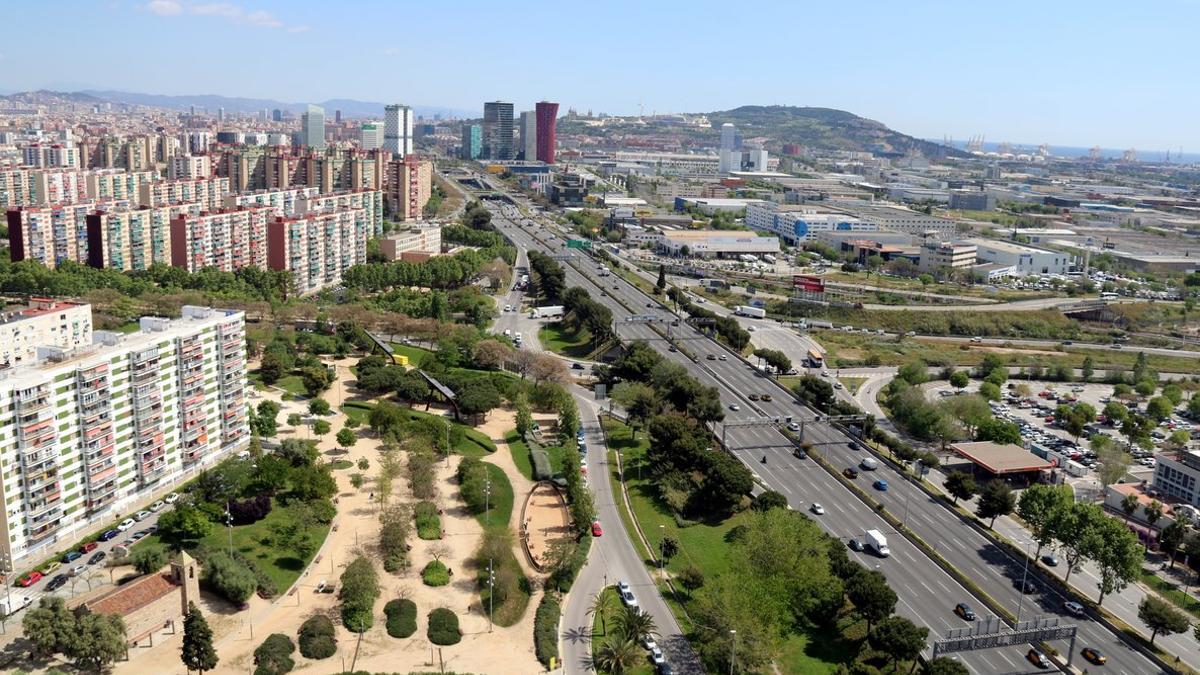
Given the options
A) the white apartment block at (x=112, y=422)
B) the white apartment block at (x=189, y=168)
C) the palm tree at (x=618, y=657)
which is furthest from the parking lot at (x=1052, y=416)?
the white apartment block at (x=189, y=168)

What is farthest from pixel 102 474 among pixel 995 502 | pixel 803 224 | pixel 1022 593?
pixel 803 224

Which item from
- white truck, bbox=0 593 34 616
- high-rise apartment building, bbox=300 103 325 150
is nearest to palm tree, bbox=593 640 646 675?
white truck, bbox=0 593 34 616

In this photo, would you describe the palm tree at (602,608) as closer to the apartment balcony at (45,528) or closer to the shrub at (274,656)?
the shrub at (274,656)

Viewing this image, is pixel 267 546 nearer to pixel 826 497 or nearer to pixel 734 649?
pixel 734 649

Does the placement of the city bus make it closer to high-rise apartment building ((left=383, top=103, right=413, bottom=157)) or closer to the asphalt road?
the asphalt road

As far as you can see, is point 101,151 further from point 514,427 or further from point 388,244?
point 514,427
